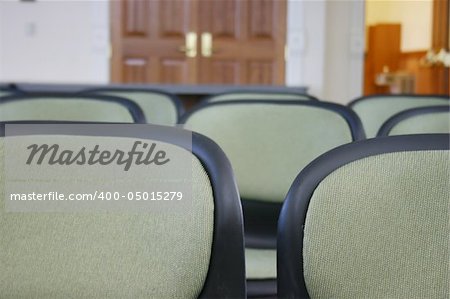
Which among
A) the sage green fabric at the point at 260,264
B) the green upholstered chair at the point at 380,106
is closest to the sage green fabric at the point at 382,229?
the sage green fabric at the point at 260,264

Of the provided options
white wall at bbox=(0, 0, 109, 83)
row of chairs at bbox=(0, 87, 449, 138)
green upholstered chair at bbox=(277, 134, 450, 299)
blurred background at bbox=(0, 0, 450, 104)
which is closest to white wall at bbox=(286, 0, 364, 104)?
blurred background at bbox=(0, 0, 450, 104)

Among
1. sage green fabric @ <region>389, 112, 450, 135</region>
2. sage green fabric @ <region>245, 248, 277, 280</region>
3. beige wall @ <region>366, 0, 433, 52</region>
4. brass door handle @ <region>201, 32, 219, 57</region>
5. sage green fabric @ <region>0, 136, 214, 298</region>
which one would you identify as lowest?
sage green fabric @ <region>245, 248, 277, 280</region>

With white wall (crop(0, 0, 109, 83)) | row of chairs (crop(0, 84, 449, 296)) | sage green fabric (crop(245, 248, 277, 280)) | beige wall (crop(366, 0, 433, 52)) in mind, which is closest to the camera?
sage green fabric (crop(245, 248, 277, 280))

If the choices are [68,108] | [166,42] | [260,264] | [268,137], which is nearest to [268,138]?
[268,137]

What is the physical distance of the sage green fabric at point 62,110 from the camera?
2.31m

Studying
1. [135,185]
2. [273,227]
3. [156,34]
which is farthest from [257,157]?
[156,34]

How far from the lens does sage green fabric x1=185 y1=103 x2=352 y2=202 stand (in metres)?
2.19

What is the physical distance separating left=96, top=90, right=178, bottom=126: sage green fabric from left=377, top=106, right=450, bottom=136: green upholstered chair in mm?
1203

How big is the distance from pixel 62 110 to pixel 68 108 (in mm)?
19

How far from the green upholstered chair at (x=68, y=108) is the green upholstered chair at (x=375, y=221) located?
1.25 meters

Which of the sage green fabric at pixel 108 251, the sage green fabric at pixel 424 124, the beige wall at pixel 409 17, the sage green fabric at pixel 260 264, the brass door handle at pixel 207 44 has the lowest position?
the sage green fabric at pixel 260 264

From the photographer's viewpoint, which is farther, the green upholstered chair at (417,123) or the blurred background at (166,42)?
the blurred background at (166,42)

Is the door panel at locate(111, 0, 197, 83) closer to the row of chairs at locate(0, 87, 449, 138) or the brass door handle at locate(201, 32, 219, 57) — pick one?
the brass door handle at locate(201, 32, 219, 57)

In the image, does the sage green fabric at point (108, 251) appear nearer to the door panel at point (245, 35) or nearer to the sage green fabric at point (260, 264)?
the sage green fabric at point (260, 264)
